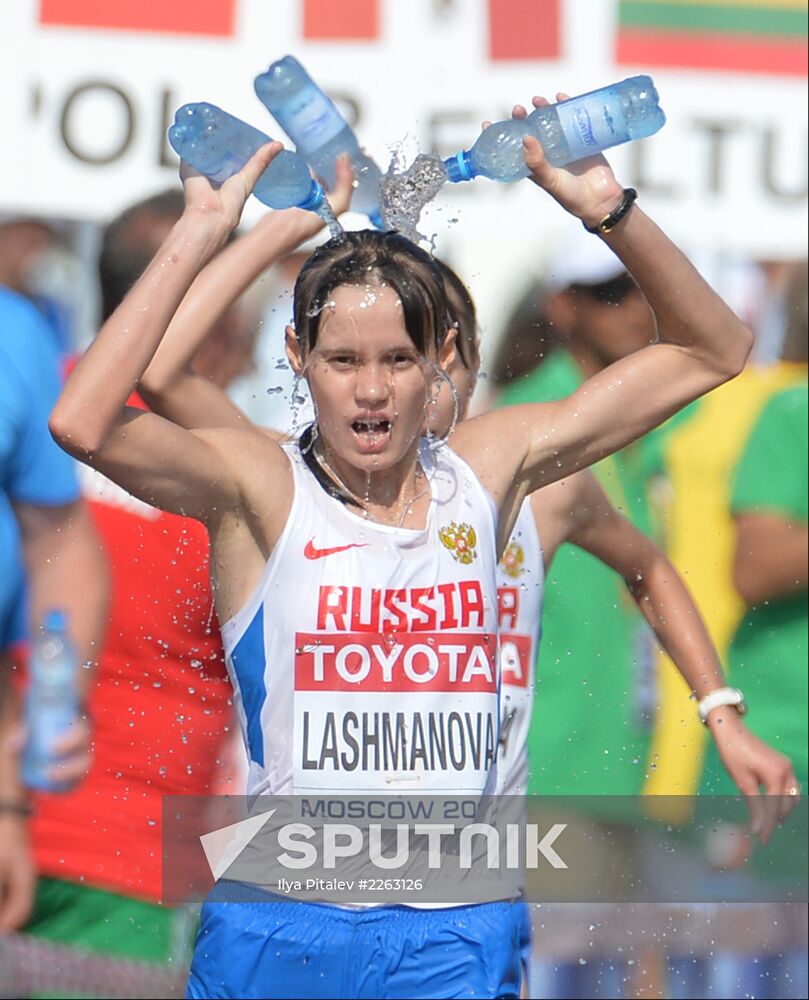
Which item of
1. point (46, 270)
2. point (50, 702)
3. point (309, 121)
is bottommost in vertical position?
point (50, 702)

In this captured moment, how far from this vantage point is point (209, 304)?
378 centimetres

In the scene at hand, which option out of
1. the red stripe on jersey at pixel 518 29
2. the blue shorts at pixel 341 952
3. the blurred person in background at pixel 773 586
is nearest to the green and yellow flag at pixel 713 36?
the red stripe on jersey at pixel 518 29

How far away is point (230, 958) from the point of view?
10.9 feet

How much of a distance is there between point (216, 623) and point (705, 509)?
1.61 metres

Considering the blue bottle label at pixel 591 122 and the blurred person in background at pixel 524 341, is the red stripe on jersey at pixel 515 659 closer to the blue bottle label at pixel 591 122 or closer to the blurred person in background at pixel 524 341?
the blue bottle label at pixel 591 122

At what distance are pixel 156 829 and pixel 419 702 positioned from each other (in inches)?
63.6

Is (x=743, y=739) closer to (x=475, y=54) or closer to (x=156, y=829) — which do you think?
(x=156, y=829)

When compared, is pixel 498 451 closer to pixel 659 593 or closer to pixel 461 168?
pixel 461 168

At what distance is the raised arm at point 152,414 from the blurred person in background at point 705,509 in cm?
242

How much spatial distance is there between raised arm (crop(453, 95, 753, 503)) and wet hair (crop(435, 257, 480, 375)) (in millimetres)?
529

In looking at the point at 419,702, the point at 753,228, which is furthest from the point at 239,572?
the point at 753,228

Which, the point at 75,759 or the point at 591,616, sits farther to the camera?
the point at 591,616

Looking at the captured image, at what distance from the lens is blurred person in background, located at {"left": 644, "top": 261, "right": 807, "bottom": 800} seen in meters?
5.31

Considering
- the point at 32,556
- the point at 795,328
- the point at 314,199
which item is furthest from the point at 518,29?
the point at 32,556
